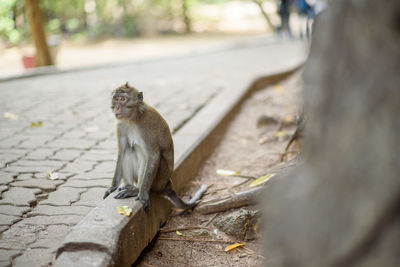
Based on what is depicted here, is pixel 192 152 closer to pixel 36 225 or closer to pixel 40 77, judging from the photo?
pixel 36 225

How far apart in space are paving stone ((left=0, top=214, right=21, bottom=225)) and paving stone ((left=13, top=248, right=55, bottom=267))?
49cm

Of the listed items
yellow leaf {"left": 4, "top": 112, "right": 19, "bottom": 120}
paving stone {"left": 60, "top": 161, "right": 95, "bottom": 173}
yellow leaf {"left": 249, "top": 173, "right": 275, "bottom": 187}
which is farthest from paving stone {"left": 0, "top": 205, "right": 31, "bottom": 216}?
yellow leaf {"left": 4, "top": 112, "right": 19, "bottom": 120}

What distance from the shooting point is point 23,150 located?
17.1ft

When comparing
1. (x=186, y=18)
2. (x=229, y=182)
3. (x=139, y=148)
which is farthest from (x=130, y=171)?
(x=186, y=18)

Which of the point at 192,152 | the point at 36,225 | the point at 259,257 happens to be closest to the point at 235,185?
the point at 192,152

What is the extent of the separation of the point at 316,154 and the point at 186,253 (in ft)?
6.59

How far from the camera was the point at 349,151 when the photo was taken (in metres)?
1.78

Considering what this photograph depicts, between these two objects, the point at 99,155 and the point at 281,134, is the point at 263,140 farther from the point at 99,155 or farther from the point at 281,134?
the point at 99,155

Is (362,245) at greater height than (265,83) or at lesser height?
greater

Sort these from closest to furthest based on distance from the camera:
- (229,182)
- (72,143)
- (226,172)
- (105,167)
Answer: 1. (105,167)
2. (229,182)
3. (226,172)
4. (72,143)

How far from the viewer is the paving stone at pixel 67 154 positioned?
495 cm

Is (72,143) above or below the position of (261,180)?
above

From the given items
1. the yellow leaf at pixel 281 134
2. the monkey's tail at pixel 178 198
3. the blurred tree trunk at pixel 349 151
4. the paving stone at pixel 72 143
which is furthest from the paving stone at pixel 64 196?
the yellow leaf at pixel 281 134

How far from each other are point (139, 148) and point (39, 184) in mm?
1160
